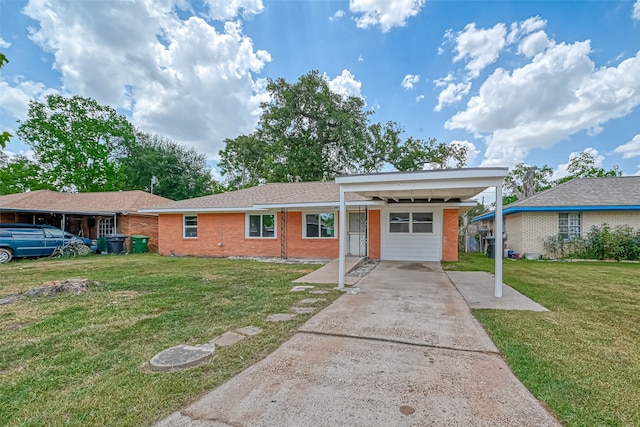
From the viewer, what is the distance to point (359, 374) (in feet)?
10.0


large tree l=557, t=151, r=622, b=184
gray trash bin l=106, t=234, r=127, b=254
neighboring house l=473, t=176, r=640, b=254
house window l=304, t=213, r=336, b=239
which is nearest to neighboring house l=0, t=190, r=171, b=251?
gray trash bin l=106, t=234, r=127, b=254

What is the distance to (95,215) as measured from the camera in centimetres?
1844

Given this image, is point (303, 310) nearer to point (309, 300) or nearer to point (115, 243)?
point (309, 300)

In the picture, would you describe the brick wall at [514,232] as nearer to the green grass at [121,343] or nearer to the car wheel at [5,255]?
the green grass at [121,343]

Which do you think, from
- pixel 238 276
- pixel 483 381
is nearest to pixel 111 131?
pixel 238 276

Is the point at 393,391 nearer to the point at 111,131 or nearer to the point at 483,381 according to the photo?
the point at 483,381

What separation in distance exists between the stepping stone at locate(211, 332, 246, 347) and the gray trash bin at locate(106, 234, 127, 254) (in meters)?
16.2

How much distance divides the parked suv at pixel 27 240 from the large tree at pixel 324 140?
15.1 meters

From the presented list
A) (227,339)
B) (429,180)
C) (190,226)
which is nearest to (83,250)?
(190,226)

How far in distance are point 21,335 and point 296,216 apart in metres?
9.99

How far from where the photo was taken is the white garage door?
12510mm

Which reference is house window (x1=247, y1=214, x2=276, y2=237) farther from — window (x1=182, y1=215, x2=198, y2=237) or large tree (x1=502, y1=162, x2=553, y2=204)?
large tree (x1=502, y1=162, x2=553, y2=204)

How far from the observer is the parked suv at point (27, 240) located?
1337cm

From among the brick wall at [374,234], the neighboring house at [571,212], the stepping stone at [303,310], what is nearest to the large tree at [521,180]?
the neighboring house at [571,212]
